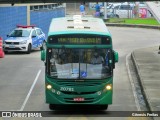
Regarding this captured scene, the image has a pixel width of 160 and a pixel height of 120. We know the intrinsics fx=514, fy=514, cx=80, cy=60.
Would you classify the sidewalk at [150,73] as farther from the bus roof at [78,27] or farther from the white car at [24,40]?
the white car at [24,40]

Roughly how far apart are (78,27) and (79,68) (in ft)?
5.50

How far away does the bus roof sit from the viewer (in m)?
16.7

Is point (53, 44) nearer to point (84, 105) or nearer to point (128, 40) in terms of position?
point (84, 105)

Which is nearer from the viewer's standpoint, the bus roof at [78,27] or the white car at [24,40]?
the bus roof at [78,27]

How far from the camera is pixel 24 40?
35.5 metres

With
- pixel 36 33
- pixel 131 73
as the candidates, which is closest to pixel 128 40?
pixel 36 33

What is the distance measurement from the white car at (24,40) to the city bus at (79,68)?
62.8 ft

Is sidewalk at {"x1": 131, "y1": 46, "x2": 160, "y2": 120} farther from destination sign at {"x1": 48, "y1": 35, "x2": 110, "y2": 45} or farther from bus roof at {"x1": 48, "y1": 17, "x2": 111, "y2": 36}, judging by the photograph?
bus roof at {"x1": 48, "y1": 17, "x2": 111, "y2": 36}

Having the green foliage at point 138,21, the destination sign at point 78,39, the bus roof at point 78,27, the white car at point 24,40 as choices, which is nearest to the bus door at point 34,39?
the white car at point 24,40

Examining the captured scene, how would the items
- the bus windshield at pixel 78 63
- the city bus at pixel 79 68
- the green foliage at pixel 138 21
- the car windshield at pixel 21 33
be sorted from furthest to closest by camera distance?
the green foliage at pixel 138 21 → the car windshield at pixel 21 33 → the bus windshield at pixel 78 63 → the city bus at pixel 79 68

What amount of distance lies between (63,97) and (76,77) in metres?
0.75

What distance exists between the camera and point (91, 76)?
16219 millimetres

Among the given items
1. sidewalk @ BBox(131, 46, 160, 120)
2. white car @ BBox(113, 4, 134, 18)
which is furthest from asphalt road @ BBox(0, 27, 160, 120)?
white car @ BBox(113, 4, 134, 18)

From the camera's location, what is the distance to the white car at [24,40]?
35.6m
